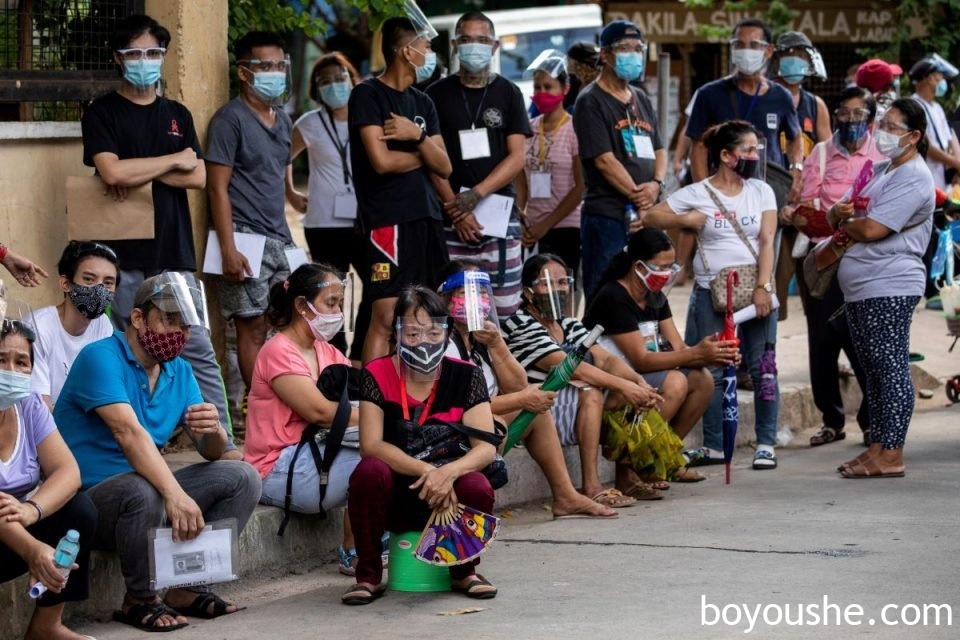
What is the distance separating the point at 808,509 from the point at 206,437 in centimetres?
295

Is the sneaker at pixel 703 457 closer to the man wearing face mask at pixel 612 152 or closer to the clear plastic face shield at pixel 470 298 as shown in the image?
the man wearing face mask at pixel 612 152

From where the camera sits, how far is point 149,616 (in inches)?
223

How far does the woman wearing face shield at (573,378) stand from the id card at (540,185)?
1.93 m

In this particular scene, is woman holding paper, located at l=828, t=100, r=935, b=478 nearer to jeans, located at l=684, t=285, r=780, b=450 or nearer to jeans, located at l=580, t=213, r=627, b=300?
jeans, located at l=684, t=285, r=780, b=450

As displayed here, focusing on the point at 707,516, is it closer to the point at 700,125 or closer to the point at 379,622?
the point at 379,622

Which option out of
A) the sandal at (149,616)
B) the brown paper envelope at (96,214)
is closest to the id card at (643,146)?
the brown paper envelope at (96,214)

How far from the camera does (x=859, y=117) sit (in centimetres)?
953

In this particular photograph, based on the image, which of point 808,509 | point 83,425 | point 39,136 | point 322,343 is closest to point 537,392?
point 322,343

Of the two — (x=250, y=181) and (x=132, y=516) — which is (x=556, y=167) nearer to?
(x=250, y=181)

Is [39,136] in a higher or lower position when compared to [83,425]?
higher

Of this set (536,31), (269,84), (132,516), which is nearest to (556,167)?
(269,84)

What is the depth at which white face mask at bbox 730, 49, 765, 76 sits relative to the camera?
9.79 meters

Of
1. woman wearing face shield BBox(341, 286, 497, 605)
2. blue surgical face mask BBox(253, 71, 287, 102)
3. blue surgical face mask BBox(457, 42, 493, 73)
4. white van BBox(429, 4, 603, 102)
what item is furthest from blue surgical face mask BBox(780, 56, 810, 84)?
white van BBox(429, 4, 603, 102)

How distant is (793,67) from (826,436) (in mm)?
2500
